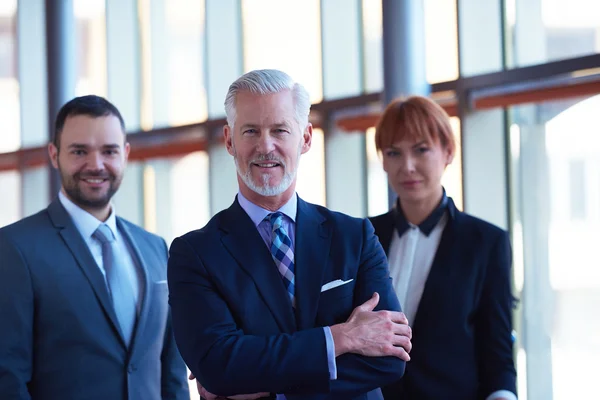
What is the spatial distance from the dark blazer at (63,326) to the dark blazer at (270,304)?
837 mm

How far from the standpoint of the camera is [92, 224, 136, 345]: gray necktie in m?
2.96

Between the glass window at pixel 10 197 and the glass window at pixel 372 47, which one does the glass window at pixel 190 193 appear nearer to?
the glass window at pixel 372 47

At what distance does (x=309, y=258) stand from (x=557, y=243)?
250 cm

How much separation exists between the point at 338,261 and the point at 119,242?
1.20 metres

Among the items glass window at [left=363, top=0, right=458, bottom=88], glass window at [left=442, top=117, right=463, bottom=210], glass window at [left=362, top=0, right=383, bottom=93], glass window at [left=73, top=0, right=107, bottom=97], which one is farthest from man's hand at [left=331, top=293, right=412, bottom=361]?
glass window at [left=73, top=0, right=107, bottom=97]

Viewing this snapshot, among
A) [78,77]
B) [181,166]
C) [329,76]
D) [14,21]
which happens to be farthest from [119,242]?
[14,21]

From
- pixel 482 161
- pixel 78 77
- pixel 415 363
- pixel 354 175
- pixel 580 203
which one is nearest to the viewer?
pixel 415 363

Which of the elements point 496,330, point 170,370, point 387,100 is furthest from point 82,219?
point 387,100

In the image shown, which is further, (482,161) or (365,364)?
(482,161)

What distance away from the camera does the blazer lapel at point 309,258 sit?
211 cm

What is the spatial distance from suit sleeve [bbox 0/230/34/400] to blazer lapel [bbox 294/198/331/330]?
3.55 feet

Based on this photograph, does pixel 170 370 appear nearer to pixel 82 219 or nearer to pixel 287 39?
pixel 82 219

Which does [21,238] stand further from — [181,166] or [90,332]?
[181,166]

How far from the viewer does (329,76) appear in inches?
216
